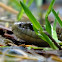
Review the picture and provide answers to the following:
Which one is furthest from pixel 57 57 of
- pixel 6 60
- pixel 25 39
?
pixel 25 39

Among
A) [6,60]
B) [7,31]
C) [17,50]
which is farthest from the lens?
[7,31]

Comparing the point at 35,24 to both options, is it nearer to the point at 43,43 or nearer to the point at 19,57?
the point at 43,43

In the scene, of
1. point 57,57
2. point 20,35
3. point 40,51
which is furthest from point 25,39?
point 57,57

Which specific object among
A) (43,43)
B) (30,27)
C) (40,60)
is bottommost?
(40,60)

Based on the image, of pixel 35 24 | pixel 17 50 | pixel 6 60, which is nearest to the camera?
pixel 6 60

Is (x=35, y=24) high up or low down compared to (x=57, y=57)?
up

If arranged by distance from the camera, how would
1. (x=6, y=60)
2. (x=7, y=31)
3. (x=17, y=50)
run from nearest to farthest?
(x=6, y=60) → (x=17, y=50) → (x=7, y=31)

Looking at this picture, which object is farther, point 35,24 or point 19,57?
point 35,24

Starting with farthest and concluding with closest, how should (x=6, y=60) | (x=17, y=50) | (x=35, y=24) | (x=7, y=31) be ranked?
(x=7, y=31), (x=35, y=24), (x=17, y=50), (x=6, y=60)

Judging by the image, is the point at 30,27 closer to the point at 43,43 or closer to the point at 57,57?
the point at 43,43
